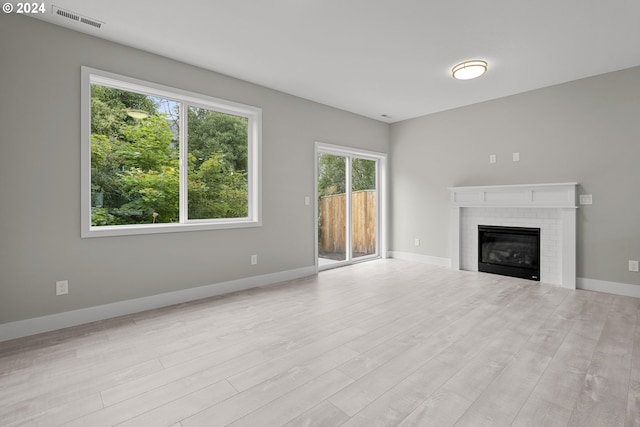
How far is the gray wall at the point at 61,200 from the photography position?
2.63 metres

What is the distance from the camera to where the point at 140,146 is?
3.40 metres

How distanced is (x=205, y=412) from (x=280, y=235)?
2.99m

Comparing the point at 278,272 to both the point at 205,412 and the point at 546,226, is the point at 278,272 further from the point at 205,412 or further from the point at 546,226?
the point at 546,226

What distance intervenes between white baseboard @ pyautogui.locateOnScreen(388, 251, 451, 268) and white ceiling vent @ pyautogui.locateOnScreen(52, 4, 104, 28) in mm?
5597


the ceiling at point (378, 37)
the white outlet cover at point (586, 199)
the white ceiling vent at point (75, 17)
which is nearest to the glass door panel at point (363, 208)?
the ceiling at point (378, 37)

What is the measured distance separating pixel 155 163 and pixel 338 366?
2904 mm

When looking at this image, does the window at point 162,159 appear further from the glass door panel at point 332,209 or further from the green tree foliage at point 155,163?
the glass door panel at point 332,209

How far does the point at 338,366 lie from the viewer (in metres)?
2.16

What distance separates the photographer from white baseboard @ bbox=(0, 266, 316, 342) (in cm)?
268

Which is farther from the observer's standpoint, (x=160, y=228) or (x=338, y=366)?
(x=160, y=228)

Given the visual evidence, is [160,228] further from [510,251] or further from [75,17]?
[510,251]

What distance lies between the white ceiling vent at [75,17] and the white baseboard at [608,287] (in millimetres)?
6187

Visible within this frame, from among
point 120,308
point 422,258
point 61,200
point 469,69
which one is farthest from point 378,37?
point 422,258

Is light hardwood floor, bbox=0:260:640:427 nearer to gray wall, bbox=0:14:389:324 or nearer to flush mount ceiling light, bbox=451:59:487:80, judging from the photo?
gray wall, bbox=0:14:389:324
